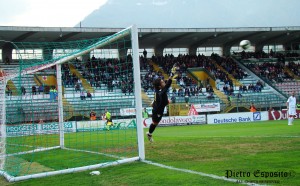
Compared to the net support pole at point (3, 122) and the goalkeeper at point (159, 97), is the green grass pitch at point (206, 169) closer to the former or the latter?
the goalkeeper at point (159, 97)

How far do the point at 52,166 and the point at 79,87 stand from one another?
48.4ft

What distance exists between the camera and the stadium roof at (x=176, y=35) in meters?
41.2

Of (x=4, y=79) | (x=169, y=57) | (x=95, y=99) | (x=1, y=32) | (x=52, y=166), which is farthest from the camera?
(x=169, y=57)

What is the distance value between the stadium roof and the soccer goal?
1328 centimetres

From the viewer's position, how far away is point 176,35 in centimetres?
4825

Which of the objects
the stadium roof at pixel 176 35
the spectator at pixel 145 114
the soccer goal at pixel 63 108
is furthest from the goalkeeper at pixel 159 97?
the stadium roof at pixel 176 35

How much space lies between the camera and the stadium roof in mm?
41188

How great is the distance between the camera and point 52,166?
10641 mm

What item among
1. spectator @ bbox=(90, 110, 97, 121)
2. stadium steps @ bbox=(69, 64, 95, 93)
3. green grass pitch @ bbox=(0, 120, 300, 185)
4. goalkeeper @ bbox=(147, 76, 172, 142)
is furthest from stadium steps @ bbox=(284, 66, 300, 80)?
green grass pitch @ bbox=(0, 120, 300, 185)

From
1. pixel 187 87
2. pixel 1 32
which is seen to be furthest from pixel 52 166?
pixel 187 87

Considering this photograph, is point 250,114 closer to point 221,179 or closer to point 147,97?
point 147,97

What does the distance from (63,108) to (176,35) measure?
3147 cm

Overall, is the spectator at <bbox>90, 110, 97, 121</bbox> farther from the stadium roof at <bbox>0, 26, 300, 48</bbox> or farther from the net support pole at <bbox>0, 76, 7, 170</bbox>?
the net support pole at <bbox>0, 76, 7, 170</bbox>

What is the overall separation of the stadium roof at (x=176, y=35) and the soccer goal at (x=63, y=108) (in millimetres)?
13279
